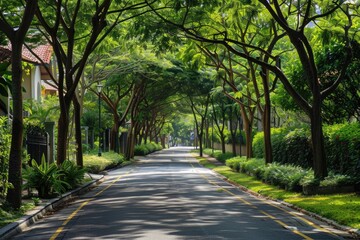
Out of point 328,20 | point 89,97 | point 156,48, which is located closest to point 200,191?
point 156,48

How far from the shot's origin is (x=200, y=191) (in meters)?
22.0

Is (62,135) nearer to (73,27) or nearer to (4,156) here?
(73,27)

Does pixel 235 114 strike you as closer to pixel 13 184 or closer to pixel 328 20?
pixel 328 20

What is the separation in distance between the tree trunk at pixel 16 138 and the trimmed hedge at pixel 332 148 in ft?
35.4

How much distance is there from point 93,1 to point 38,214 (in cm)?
1134

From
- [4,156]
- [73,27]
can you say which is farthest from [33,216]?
[73,27]

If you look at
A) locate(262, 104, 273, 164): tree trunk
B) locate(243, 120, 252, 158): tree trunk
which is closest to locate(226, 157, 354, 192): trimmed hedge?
locate(262, 104, 273, 164): tree trunk

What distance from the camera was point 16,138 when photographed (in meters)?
14.4

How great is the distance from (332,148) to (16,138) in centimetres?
1223

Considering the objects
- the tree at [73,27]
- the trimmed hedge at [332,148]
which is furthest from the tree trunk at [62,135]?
the trimmed hedge at [332,148]

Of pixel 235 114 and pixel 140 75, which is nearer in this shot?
pixel 140 75

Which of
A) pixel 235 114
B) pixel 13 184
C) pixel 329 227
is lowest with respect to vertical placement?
pixel 329 227

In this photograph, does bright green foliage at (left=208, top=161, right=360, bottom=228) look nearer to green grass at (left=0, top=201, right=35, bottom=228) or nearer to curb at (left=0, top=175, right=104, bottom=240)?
curb at (left=0, top=175, right=104, bottom=240)

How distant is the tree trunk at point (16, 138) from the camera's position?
1434 centimetres
